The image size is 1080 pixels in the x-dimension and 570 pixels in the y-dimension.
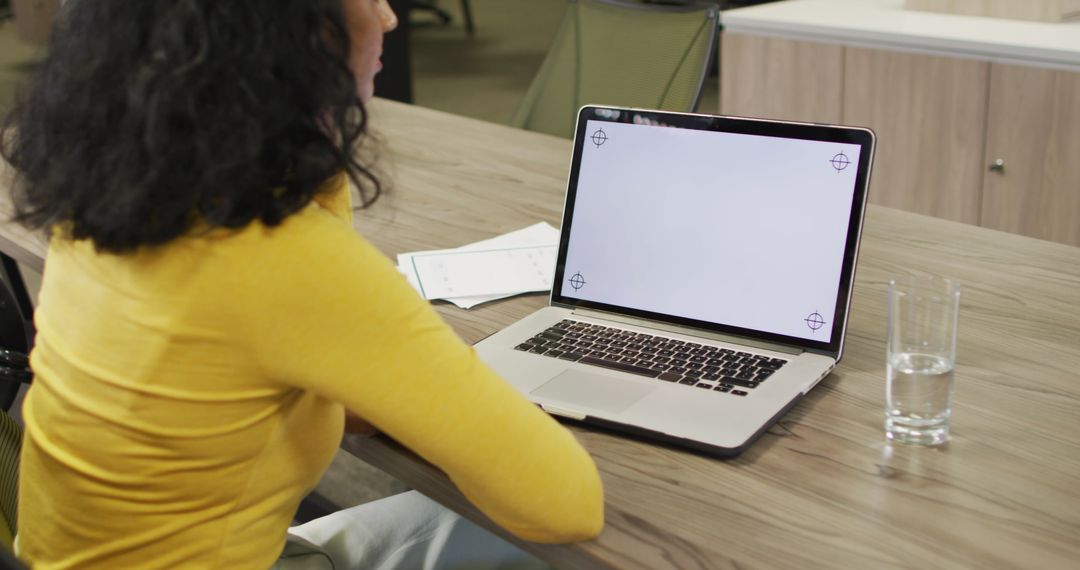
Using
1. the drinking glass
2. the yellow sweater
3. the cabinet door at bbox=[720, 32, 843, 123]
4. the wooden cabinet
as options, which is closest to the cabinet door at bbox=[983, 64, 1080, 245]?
the wooden cabinet

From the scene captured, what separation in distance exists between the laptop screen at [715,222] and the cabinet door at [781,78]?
1.66 meters

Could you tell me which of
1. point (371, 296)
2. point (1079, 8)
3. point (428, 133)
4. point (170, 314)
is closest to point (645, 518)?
point (371, 296)

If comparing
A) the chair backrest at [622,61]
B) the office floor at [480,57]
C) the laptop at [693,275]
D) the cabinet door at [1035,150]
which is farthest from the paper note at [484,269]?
the office floor at [480,57]

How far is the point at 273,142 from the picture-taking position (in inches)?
31.2

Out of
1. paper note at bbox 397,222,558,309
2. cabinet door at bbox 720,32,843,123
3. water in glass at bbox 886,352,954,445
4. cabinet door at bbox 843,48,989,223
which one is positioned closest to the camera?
water in glass at bbox 886,352,954,445

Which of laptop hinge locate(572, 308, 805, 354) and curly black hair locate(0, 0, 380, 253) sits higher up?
curly black hair locate(0, 0, 380, 253)

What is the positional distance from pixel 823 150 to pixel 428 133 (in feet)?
3.84

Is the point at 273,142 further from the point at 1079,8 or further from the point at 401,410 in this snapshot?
the point at 1079,8

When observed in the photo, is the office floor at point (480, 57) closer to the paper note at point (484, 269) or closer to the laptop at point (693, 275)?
the paper note at point (484, 269)

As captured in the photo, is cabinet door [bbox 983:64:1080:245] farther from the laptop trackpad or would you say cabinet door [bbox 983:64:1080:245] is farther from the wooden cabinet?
the laptop trackpad

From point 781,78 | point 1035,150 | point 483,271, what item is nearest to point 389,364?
point 483,271

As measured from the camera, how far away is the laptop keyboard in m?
1.11

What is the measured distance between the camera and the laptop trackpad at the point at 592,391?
3.53ft

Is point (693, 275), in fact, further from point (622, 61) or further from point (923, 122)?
point (923, 122)
